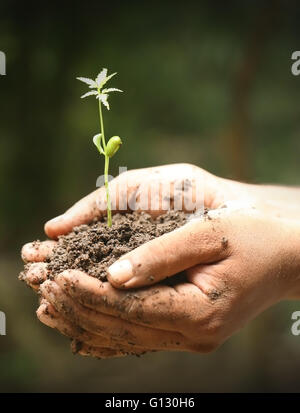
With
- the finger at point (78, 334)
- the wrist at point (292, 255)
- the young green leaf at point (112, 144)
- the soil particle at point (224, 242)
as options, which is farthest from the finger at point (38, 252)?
the wrist at point (292, 255)

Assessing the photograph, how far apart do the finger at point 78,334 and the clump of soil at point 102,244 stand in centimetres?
8

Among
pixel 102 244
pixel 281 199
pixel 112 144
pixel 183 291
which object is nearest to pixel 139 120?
pixel 281 199

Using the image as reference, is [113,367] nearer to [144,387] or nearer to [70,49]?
[144,387]

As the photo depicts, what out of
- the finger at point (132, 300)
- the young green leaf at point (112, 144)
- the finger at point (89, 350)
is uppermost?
the young green leaf at point (112, 144)

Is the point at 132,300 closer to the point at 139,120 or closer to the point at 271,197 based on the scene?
the point at 271,197

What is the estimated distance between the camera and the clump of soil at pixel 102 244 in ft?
2.94

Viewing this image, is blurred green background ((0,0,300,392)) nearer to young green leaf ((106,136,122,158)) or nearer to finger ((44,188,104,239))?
finger ((44,188,104,239))

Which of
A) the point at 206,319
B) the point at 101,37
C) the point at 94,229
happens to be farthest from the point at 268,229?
the point at 101,37

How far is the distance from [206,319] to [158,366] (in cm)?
168

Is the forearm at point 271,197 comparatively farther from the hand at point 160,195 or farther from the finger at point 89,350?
the finger at point 89,350

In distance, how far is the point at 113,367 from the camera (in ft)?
7.91

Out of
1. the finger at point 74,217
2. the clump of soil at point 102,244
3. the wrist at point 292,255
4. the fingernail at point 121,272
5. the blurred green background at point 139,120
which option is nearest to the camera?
the fingernail at point 121,272

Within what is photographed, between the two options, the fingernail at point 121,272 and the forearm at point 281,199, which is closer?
the fingernail at point 121,272

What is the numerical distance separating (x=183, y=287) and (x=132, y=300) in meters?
0.11
